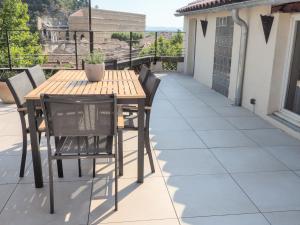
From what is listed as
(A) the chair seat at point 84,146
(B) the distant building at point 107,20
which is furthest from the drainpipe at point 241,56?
(B) the distant building at point 107,20

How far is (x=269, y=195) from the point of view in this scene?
9.14 ft

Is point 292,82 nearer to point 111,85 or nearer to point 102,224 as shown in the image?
point 111,85

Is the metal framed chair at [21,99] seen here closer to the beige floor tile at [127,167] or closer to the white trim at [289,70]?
the beige floor tile at [127,167]

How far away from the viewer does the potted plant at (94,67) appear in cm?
340

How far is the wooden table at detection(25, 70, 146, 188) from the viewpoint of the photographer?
8.81 feet

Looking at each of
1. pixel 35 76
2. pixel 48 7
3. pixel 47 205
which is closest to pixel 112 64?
pixel 35 76

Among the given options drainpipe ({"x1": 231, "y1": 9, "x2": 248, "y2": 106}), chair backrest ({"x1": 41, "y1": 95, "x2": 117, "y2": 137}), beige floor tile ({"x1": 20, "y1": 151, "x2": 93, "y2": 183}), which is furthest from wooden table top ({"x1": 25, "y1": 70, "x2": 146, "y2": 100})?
drainpipe ({"x1": 231, "y1": 9, "x2": 248, "y2": 106})

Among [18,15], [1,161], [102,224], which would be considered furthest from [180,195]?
[18,15]

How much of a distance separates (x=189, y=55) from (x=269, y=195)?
739 centimetres

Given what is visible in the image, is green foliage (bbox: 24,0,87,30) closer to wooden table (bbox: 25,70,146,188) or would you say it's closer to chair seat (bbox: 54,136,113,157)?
wooden table (bbox: 25,70,146,188)

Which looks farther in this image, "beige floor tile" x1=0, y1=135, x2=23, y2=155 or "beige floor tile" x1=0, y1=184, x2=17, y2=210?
"beige floor tile" x1=0, y1=135, x2=23, y2=155

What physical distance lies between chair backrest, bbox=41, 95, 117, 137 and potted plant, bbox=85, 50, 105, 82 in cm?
112

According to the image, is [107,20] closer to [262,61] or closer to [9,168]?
[262,61]

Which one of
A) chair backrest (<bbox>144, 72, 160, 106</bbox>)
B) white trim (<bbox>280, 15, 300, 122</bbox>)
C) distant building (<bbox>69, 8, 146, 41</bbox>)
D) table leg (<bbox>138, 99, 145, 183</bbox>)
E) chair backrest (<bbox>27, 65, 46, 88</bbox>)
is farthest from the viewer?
distant building (<bbox>69, 8, 146, 41</bbox>)
